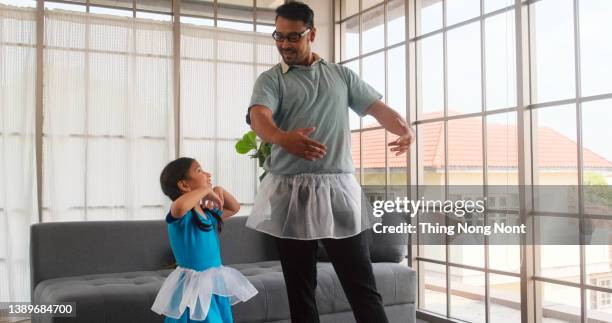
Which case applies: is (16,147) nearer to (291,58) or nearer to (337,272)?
(291,58)

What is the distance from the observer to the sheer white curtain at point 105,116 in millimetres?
4445

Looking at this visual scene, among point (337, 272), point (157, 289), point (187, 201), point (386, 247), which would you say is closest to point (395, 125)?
point (337, 272)

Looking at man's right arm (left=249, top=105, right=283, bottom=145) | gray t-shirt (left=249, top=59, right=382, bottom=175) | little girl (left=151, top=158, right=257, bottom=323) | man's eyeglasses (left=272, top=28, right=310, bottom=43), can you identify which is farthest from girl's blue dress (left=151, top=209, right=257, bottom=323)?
man's eyeglasses (left=272, top=28, right=310, bottom=43)

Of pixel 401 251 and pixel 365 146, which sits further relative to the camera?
pixel 365 146

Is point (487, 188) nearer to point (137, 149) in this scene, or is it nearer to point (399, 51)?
point (399, 51)

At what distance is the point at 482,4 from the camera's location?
12.0 ft

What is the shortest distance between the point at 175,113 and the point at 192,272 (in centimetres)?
287

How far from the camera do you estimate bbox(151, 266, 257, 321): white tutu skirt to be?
2117 millimetres

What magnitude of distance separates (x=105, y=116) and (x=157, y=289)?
2.25 metres

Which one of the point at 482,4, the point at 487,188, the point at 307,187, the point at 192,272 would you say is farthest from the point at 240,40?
the point at 307,187

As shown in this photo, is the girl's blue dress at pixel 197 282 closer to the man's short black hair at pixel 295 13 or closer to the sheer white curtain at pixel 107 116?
the man's short black hair at pixel 295 13

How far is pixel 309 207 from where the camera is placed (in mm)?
1747

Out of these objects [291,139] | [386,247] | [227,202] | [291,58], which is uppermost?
[291,58]

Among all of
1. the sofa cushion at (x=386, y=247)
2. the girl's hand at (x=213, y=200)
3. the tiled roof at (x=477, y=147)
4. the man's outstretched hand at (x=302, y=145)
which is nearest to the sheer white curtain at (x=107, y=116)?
the tiled roof at (x=477, y=147)
